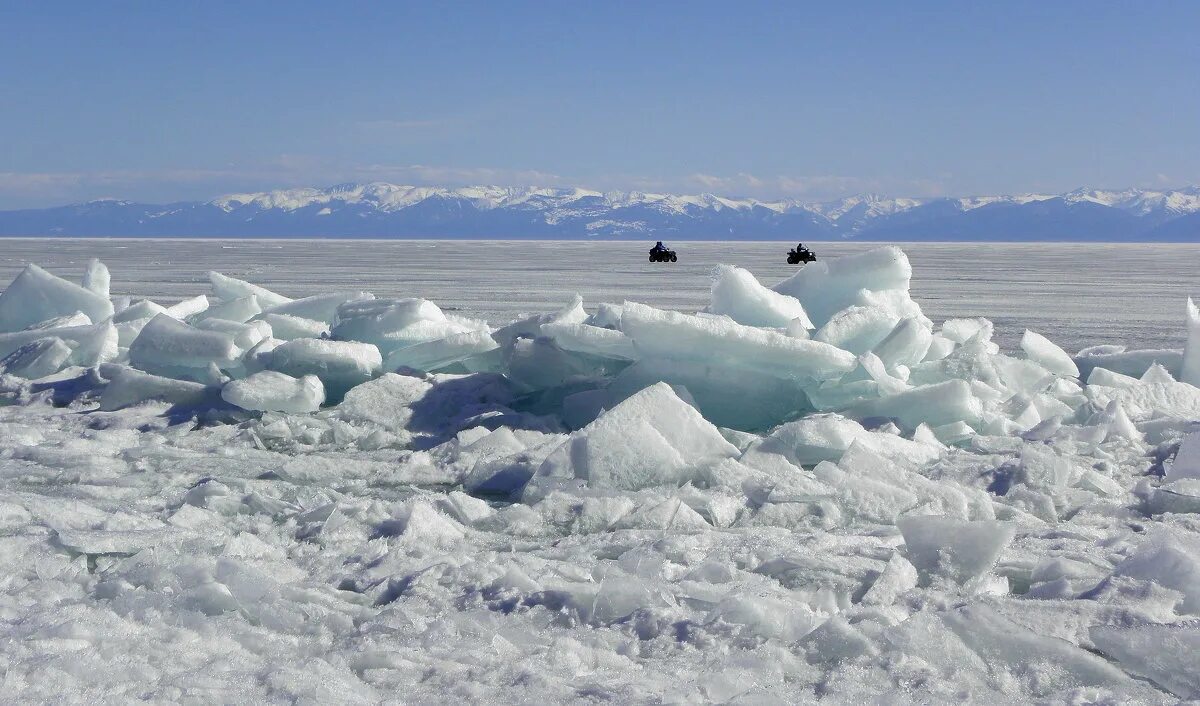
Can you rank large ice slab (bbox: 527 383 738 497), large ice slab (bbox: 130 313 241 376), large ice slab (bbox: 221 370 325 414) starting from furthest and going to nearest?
large ice slab (bbox: 130 313 241 376), large ice slab (bbox: 221 370 325 414), large ice slab (bbox: 527 383 738 497)

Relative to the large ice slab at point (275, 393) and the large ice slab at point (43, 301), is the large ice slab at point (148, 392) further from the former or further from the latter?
the large ice slab at point (43, 301)

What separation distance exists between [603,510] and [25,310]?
679 centimetres

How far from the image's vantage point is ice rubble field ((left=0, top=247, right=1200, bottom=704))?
232 cm

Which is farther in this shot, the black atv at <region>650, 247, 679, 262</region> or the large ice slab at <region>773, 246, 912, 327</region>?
the black atv at <region>650, 247, 679, 262</region>

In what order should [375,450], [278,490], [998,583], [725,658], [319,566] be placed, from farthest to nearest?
[375,450] < [278,490] < [319,566] < [998,583] < [725,658]

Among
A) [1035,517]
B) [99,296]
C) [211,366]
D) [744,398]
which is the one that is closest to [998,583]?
[1035,517]

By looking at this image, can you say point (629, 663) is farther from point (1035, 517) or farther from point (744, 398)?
point (744, 398)

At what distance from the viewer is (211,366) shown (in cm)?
609

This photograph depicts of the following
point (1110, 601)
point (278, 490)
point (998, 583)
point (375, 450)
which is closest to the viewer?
point (1110, 601)

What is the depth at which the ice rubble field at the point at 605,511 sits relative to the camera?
7.61 ft

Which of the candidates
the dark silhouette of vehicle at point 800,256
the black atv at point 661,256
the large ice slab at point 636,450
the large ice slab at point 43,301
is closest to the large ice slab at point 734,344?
the large ice slab at point 636,450

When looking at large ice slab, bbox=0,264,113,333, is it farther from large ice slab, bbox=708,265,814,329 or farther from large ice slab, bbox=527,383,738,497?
large ice slab, bbox=527,383,738,497

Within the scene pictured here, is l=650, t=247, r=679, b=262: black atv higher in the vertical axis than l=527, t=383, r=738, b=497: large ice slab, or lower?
lower

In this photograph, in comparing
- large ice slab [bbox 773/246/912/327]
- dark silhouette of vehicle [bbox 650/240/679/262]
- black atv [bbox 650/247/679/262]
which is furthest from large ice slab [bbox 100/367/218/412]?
dark silhouette of vehicle [bbox 650/240/679/262]
